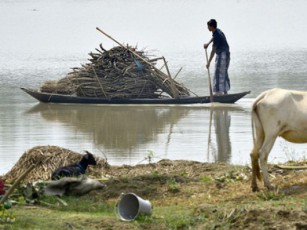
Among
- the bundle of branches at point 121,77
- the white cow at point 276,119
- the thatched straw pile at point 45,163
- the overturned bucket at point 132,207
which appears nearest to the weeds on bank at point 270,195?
the white cow at point 276,119

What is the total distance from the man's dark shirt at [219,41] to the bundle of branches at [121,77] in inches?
48.8

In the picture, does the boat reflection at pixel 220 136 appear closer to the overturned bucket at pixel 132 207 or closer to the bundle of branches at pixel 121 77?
the bundle of branches at pixel 121 77

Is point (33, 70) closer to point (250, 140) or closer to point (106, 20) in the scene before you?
point (250, 140)

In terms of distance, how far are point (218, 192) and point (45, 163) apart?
105 inches

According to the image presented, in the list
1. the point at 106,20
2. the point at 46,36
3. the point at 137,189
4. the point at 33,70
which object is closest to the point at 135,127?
the point at 137,189

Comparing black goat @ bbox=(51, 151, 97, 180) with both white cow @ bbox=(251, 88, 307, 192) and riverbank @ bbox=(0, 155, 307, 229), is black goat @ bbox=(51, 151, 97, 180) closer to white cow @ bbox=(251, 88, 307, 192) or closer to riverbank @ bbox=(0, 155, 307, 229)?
riverbank @ bbox=(0, 155, 307, 229)

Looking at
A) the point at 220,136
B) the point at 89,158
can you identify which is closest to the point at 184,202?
the point at 89,158

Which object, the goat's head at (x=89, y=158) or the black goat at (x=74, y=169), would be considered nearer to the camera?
the black goat at (x=74, y=169)

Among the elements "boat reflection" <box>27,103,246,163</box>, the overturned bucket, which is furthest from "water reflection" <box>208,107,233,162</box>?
the overturned bucket

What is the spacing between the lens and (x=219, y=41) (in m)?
21.3

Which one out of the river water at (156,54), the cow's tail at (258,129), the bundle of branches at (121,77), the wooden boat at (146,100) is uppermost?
the cow's tail at (258,129)

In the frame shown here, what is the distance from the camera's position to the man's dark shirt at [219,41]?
21.2 m

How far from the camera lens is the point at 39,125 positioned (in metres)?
19.6

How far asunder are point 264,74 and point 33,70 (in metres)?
7.64
